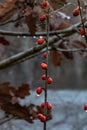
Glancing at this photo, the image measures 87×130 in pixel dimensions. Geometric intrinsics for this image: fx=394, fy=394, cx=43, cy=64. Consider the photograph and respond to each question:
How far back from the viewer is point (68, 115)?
406 cm

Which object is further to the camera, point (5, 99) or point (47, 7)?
point (5, 99)

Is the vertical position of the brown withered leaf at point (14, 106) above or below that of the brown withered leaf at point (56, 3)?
below

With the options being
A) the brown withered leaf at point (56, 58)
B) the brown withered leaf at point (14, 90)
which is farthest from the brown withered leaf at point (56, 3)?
the brown withered leaf at point (56, 58)

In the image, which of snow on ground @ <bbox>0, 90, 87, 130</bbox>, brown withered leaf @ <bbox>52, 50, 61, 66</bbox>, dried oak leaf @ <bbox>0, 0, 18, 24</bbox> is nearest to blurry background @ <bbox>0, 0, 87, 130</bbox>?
snow on ground @ <bbox>0, 90, 87, 130</bbox>

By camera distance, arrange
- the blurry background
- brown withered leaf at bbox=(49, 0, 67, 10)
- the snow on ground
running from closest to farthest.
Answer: brown withered leaf at bbox=(49, 0, 67, 10), the snow on ground, the blurry background

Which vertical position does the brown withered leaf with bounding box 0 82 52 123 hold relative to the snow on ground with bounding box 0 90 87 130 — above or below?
above

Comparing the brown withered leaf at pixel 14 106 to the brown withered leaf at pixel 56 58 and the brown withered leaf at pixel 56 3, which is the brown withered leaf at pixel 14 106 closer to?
the brown withered leaf at pixel 56 3

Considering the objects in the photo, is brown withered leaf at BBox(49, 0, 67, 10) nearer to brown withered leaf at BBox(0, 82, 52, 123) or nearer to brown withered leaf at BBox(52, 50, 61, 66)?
→ brown withered leaf at BBox(0, 82, 52, 123)

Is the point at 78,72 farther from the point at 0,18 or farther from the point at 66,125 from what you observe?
the point at 0,18

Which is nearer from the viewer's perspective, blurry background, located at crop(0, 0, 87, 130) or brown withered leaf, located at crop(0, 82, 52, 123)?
brown withered leaf, located at crop(0, 82, 52, 123)

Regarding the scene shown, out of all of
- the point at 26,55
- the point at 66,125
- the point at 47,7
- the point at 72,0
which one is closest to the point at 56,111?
the point at 66,125

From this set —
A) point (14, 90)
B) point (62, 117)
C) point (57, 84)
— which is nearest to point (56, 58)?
point (14, 90)

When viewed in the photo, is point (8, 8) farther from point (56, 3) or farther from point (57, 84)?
point (57, 84)

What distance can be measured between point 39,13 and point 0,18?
164mm
